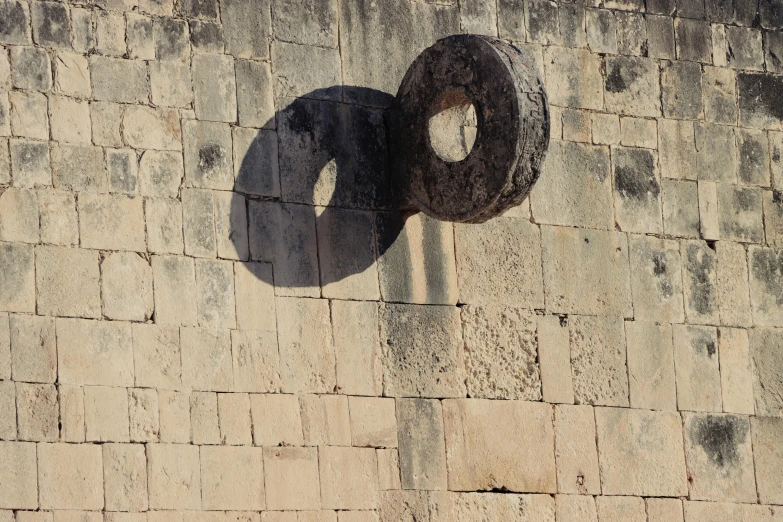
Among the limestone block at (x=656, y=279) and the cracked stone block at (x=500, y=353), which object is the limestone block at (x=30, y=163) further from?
the limestone block at (x=656, y=279)

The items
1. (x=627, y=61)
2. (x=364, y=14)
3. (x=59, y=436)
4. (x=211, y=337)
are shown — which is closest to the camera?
(x=59, y=436)

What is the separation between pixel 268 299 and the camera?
974 cm

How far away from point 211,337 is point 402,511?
1.62 meters

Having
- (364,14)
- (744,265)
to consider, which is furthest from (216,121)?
(744,265)

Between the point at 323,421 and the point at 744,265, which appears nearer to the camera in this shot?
the point at 323,421

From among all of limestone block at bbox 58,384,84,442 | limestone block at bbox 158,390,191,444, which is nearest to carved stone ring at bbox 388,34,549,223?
limestone block at bbox 158,390,191,444

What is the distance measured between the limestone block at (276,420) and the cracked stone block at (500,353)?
4.13 feet

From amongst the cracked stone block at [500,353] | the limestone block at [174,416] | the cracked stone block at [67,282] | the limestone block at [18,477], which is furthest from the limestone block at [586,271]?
the limestone block at [18,477]

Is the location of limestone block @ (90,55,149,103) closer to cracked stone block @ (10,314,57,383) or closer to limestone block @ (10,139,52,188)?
limestone block @ (10,139,52,188)

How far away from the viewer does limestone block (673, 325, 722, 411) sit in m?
11.0

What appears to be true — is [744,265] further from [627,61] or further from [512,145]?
[512,145]

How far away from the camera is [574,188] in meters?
11.0

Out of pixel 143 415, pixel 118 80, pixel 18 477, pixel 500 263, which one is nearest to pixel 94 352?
pixel 143 415

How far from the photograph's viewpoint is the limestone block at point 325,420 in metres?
9.70
